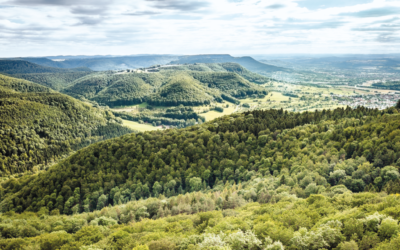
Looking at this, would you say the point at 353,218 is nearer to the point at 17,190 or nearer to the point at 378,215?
the point at 378,215

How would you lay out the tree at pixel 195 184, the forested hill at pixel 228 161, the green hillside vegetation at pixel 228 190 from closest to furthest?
the green hillside vegetation at pixel 228 190 → the forested hill at pixel 228 161 → the tree at pixel 195 184

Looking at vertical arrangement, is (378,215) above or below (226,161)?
above

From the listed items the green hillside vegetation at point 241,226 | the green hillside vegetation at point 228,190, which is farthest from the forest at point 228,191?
the green hillside vegetation at point 228,190

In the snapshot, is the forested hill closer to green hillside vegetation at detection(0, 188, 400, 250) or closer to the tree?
the tree

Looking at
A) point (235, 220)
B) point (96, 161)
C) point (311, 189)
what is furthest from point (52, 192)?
point (311, 189)

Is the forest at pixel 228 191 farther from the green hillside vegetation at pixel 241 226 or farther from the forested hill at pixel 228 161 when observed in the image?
the forested hill at pixel 228 161

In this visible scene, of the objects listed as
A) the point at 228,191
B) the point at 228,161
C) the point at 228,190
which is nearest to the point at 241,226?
the point at 228,191

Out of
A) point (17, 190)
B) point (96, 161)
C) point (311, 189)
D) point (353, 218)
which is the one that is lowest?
point (17, 190)
